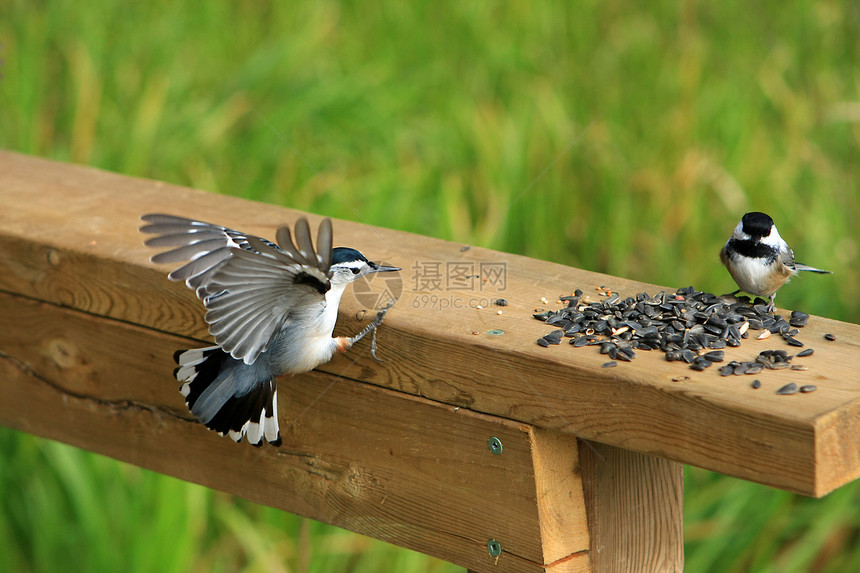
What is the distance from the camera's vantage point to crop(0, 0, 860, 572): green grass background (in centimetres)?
265

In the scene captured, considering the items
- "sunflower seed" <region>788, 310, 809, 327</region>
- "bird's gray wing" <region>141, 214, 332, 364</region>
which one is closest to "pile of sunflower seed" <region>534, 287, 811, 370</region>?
"sunflower seed" <region>788, 310, 809, 327</region>

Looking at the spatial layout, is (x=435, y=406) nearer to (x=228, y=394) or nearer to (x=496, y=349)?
(x=496, y=349)

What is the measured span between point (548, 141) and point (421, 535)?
2410 millimetres

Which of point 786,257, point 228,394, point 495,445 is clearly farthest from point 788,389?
point 228,394

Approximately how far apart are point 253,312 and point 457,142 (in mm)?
2311

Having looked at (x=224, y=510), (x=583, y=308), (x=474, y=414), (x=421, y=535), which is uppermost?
(x=583, y=308)

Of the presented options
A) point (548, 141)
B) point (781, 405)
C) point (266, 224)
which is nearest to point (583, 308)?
point (781, 405)

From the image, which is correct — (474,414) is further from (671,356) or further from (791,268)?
(791,268)

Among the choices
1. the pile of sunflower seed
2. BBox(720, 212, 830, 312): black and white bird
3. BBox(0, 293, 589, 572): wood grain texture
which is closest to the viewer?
the pile of sunflower seed

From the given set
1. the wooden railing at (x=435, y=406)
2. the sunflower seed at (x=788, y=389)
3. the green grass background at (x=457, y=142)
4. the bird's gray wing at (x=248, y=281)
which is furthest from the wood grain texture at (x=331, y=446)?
the green grass background at (x=457, y=142)

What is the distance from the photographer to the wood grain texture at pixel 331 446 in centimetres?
140

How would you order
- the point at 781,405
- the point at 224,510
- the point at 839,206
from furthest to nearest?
the point at 839,206
the point at 224,510
the point at 781,405

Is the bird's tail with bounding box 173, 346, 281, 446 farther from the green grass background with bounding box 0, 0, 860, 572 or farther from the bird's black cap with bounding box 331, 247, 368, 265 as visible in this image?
the green grass background with bounding box 0, 0, 860, 572

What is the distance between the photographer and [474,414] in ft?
4.58
